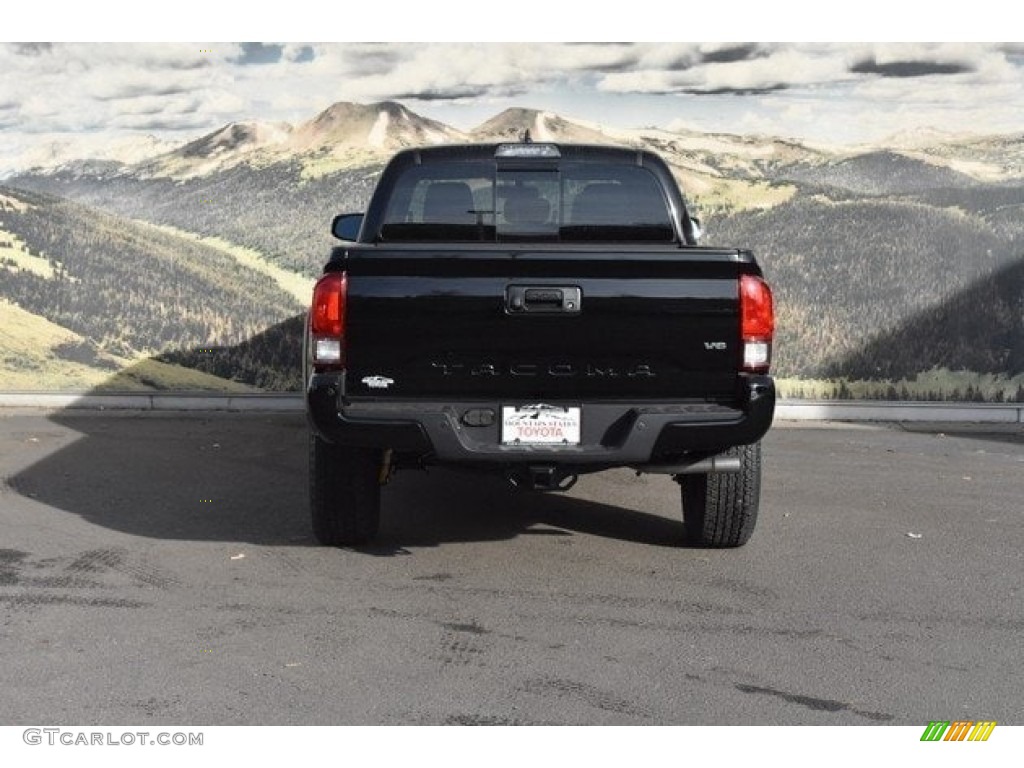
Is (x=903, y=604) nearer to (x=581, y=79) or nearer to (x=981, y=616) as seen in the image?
(x=981, y=616)

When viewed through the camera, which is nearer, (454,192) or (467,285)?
(467,285)

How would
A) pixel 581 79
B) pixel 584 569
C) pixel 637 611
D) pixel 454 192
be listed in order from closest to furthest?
1. pixel 637 611
2. pixel 584 569
3. pixel 454 192
4. pixel 581 79

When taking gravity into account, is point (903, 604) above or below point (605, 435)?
below

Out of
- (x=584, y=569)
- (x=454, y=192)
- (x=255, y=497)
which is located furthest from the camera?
(x=255, y=497)

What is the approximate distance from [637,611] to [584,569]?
0.76m

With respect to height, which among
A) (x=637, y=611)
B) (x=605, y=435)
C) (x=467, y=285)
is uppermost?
(x=467, y=285)

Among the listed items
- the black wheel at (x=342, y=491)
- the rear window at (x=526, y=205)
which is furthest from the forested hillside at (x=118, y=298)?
the black wheel at (x=342, y=491)

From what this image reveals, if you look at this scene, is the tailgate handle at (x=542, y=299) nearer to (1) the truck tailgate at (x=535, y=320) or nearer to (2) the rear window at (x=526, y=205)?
(1) the truck tailgate at (x=535, y=320)

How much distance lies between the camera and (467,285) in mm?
5742

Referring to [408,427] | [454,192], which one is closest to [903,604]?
[408,427]

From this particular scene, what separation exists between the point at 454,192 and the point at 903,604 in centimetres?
308

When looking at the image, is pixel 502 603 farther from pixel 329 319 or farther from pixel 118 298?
pixel 118 298
